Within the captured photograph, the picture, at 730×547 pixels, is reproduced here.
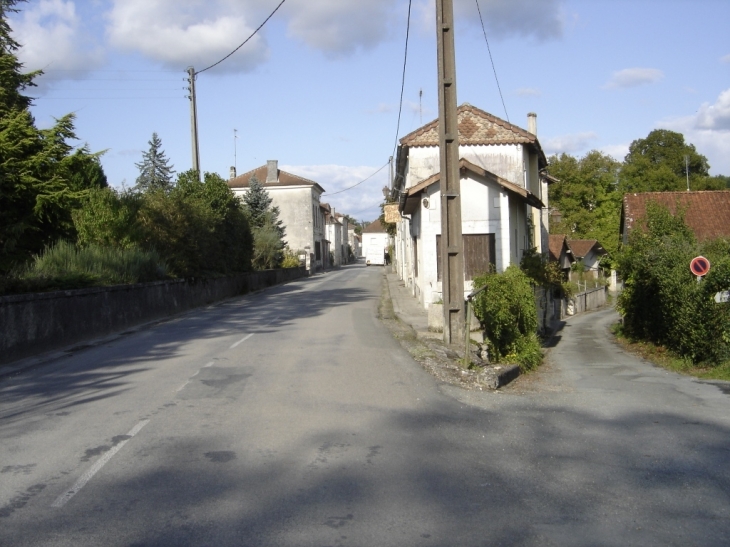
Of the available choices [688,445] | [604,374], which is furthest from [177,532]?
[604,374]

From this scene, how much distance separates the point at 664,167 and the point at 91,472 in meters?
62.5

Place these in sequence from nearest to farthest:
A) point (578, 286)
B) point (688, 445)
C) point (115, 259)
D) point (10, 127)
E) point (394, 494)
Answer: point (394, 494) → point (688, 445) → point (115, 259) → point (10, 127) → point (578, 286)

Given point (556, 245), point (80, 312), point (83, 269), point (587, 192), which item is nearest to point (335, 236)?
point (587, 192)

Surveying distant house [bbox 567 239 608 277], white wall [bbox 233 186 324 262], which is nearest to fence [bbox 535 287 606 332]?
distant house [bbox 567 239 608 277]

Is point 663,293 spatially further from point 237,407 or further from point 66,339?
point 66,339

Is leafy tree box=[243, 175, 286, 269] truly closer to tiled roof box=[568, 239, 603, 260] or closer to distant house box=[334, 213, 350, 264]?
tiled roof box=[568, 239, 603, 260]

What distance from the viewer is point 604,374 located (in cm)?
1405

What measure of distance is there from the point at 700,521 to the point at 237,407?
5.56 meters

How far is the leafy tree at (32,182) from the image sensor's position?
2314 centimetres

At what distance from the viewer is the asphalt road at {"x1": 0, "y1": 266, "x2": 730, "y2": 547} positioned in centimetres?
508

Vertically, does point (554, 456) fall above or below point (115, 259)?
below

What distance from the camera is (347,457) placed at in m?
6.85

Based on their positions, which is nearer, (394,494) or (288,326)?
(394,494)

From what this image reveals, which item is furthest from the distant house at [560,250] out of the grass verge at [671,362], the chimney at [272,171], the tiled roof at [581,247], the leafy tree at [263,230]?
the chimney at [272,171]
